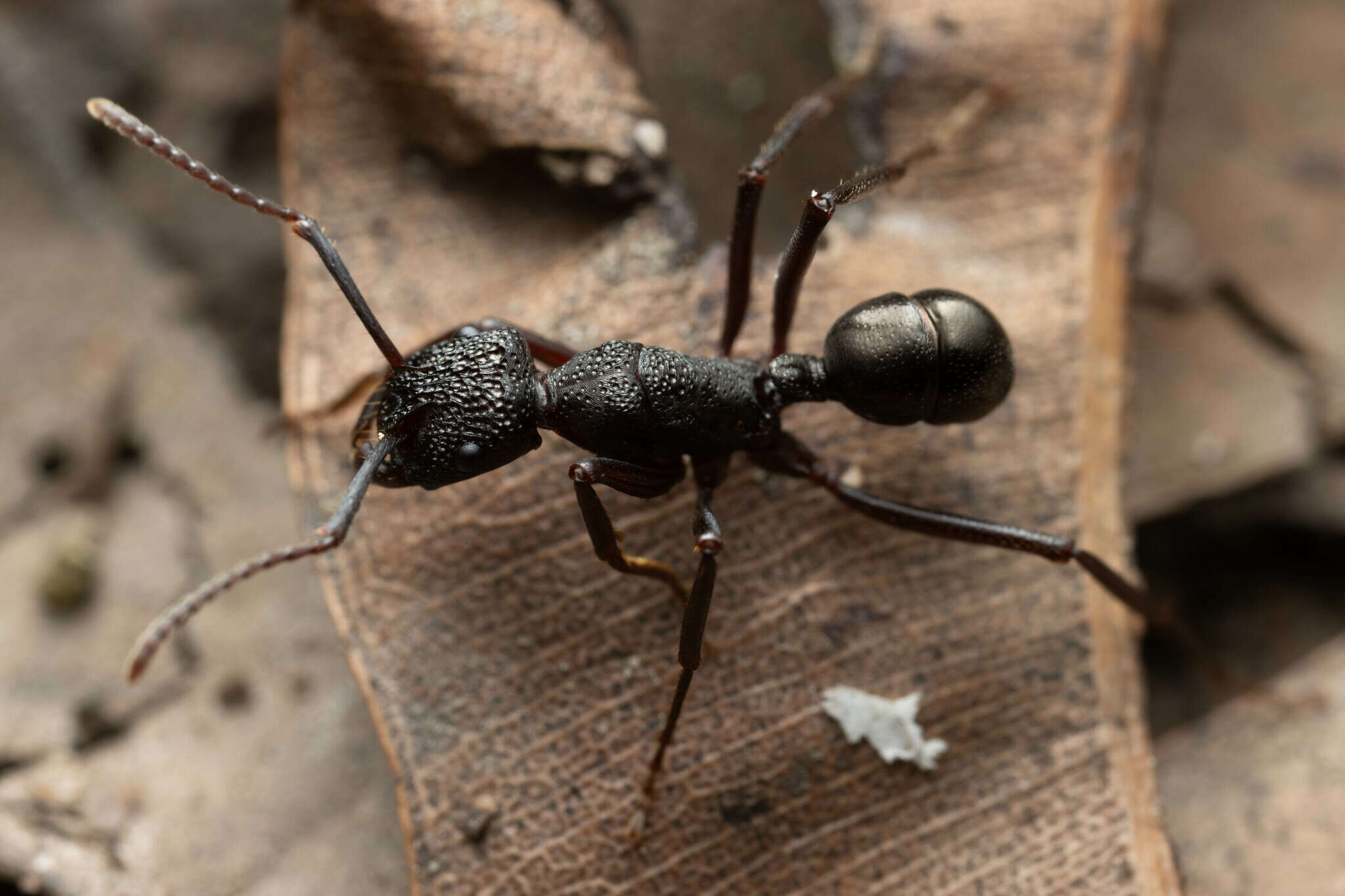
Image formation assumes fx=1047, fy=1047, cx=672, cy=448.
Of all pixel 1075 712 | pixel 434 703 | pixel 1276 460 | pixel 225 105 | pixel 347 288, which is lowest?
pixel 1276 460

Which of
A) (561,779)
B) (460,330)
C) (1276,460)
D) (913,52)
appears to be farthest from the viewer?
(1276,460)

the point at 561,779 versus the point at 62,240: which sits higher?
the point at 62,240

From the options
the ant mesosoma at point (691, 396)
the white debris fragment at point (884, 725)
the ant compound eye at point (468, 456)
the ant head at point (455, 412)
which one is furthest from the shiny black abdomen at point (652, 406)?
the white debris fragment at point (884, 725)

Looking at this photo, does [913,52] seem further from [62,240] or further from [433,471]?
[62,240]

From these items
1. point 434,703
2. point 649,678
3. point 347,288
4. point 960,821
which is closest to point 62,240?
point 347,288

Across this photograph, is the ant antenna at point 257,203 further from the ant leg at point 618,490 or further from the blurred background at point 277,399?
the blurred background at point 277,399

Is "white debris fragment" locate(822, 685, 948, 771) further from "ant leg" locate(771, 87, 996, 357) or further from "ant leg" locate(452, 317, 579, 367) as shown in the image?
"ant leg" locate(452, 317, 579, 367)

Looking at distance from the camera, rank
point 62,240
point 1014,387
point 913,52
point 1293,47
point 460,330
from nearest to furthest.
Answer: point 460,330 → point 1014,387 → point 913,52 → point 62,240 → point 1293,47
